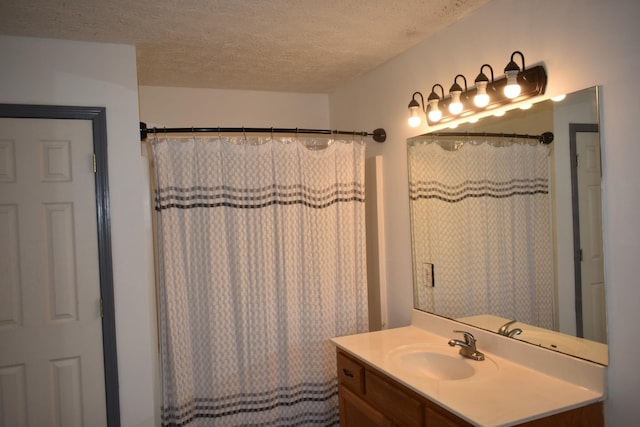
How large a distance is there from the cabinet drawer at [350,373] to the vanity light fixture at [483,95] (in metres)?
1.28

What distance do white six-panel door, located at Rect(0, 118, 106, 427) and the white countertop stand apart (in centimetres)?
140

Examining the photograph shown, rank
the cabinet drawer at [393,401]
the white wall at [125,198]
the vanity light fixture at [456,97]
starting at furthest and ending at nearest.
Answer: the white wall at [125,198] < the vanity light fixture at [456,97] < the cabinet drawer at [393,401]

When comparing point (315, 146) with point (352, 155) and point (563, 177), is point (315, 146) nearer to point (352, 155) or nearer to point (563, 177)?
point (352, 155)

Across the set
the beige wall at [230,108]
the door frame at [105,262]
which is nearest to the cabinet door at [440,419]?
the door frame at [105,262]

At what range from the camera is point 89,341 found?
230 centimetres

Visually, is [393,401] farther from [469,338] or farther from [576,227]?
[576,227]

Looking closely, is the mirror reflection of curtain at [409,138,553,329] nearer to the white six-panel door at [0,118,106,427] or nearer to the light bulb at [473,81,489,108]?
the light bulb at [473,81,489,108]

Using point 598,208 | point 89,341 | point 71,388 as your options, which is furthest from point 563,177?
point 71,388

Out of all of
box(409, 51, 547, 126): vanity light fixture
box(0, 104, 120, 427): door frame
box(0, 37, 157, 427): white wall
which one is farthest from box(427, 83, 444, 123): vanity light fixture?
box(0, 104, 120, 427): door frame

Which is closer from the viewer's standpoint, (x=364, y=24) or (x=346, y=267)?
(x=364, y=24)

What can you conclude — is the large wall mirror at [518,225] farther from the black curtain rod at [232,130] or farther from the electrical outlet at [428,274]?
the black curtain rod at [232,130]

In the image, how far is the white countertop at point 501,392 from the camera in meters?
1.51

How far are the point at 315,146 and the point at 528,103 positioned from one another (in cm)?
130

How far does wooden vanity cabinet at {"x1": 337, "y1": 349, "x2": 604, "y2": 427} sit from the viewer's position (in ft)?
5.15
